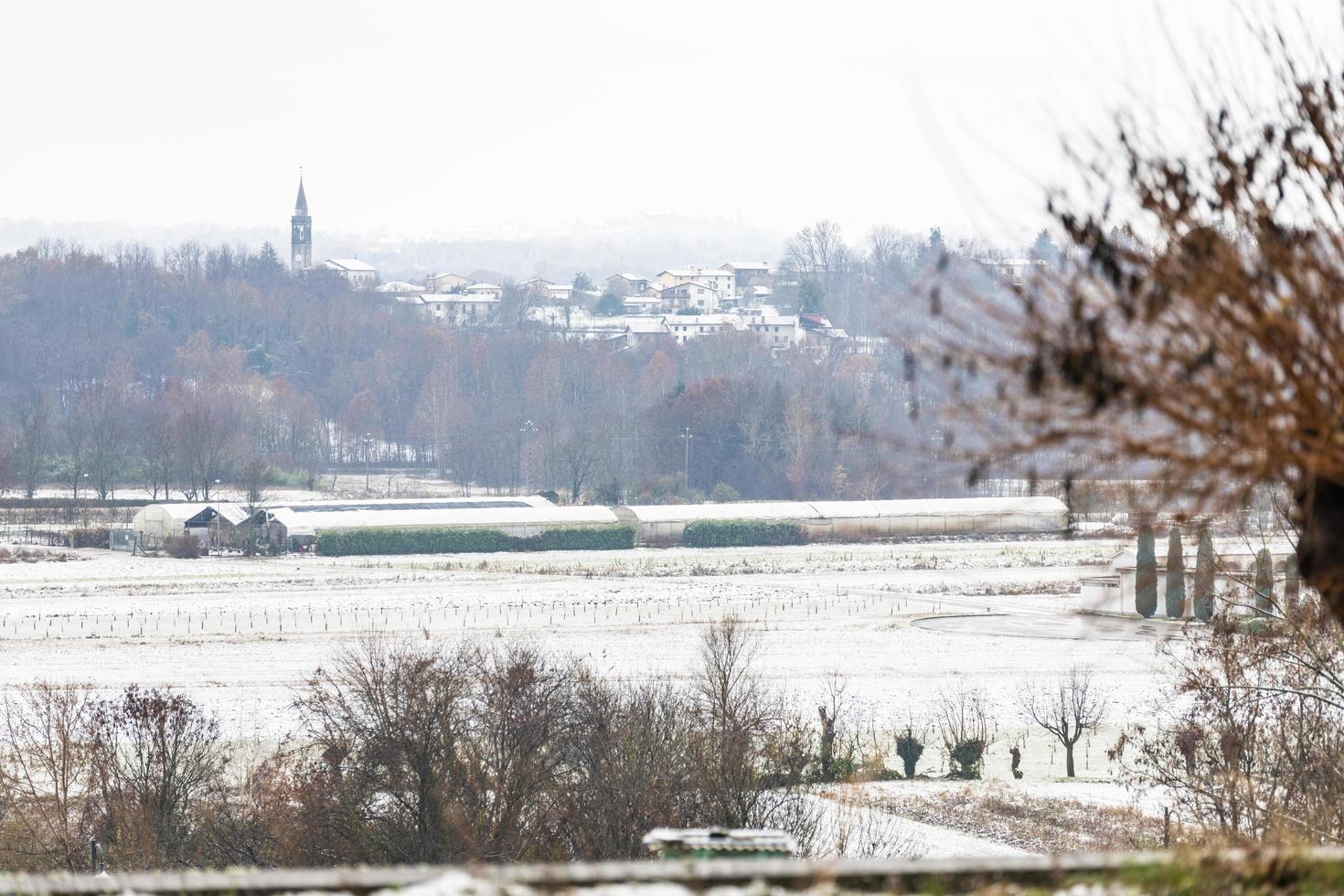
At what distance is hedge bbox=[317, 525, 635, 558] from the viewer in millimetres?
73938

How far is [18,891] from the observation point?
6.18 m

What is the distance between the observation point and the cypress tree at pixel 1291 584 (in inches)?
466

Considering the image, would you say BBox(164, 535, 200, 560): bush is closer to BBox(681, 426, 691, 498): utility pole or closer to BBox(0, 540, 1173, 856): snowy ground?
BBox(0, 540, 1173, 856): snowy ground

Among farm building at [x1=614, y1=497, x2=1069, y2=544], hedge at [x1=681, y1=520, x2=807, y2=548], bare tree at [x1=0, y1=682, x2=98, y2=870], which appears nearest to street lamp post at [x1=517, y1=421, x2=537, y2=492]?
farm building at [x1=614, y1=497, x2=1069, y2=544]

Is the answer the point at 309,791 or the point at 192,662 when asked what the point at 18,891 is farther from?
the point at 192,662

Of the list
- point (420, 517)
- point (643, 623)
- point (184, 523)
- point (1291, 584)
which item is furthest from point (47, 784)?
point (420, 517)

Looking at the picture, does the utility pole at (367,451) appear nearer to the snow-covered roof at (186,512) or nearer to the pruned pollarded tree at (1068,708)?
the snow-covered roof at (186,512)

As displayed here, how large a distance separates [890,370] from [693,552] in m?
77.2

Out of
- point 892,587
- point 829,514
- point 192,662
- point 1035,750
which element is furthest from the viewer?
point 829,514

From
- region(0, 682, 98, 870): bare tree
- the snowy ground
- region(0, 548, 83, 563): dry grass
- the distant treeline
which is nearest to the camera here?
region(0, 682, 98, 870): bare tree

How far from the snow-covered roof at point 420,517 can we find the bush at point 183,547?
3980 millimetres

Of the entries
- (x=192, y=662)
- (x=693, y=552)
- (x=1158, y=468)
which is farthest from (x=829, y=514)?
(x=1158, y=468)

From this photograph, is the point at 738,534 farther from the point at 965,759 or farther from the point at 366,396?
the point at 366,396

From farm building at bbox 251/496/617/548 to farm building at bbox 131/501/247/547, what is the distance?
63.9 inches
